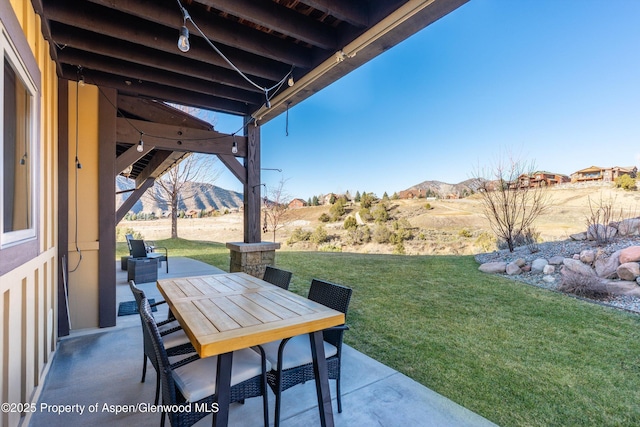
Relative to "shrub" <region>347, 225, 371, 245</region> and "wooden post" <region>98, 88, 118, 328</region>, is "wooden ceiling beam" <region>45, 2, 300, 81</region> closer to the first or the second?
"wooden post" <region>98, 88, 118, 328</region>

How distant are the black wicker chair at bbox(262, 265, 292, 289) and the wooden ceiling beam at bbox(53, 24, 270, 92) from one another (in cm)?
233

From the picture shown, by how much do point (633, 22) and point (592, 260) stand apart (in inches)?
228

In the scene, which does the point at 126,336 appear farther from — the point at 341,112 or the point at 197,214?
the point at 197,214

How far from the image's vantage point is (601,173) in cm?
866

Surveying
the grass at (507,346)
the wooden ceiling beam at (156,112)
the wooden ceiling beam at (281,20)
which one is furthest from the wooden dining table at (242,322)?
the wooden ceiling beam at (156,112)

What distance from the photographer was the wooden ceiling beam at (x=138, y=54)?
271cm

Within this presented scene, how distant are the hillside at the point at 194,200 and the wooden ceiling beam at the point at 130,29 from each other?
40.1ft

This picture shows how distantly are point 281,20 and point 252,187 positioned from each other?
2654 millimetres

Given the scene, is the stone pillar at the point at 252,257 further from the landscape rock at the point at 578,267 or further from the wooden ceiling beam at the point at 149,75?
the landscape rock at the point at 578,267

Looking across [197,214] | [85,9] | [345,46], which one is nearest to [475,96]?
[345,46]

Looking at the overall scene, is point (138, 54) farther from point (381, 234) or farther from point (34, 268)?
point (381, 234)

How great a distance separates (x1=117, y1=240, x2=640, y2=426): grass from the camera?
205 centimetres

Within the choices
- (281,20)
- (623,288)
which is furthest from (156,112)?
(623,288)

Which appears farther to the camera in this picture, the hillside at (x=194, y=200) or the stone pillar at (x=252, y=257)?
the hillside at (x=194, y=200)
